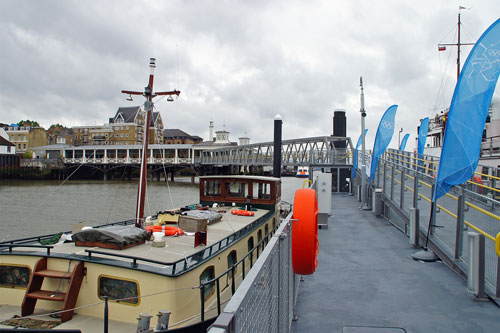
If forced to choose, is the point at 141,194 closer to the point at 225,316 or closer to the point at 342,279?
the point at 342,279

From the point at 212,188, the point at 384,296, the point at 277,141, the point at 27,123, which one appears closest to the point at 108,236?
the point at 384,296

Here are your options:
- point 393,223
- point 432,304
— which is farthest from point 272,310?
point 393,223

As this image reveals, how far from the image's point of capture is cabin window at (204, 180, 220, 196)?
14.7 m

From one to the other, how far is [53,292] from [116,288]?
1.24 m

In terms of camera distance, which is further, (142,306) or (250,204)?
(250,204)

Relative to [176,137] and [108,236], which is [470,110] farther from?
[176,137]

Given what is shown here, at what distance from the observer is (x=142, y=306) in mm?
6668

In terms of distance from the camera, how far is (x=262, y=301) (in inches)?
121

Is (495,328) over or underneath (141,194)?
underneath

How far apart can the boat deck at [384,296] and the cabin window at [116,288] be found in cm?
312

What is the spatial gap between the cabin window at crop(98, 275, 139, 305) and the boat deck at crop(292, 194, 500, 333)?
3120mm

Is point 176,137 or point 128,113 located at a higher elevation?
point 128,113

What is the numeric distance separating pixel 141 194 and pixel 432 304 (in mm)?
10703

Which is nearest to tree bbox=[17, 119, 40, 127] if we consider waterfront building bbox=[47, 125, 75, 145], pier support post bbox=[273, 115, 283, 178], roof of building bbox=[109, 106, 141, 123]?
waterfront building bbox=[47, 125, 75, 145]
